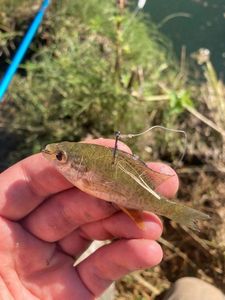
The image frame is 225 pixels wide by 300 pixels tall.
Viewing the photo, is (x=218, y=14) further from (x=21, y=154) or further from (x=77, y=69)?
(x=21, y=154)

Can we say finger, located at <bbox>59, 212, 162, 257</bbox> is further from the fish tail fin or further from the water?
the water

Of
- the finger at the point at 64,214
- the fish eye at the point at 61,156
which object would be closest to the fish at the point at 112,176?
the fish eye at the point at 61,156

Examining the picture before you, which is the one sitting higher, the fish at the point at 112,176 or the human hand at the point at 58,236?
the fish at the point at 112,176

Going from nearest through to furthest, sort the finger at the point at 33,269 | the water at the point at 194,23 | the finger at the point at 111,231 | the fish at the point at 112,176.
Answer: the fish at the point at 112,176
the finger at the point at 111,231
the finger at the point at 33,269
the water at the point at 194,23

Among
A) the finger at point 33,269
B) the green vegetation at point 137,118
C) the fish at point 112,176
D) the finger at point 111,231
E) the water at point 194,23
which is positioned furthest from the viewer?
the water at point 194,23

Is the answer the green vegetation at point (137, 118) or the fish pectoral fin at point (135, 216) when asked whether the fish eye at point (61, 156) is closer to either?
the fish pectoral fin at point (135, 216)

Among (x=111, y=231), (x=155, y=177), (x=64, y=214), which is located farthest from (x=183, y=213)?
(x=64, y=214)

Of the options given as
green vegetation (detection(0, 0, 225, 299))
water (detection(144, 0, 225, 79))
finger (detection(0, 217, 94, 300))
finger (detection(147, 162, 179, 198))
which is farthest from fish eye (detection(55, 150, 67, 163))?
water (detection(144, 0, 225, 79))

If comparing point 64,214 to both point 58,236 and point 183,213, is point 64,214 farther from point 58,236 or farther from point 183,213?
point 183,213
